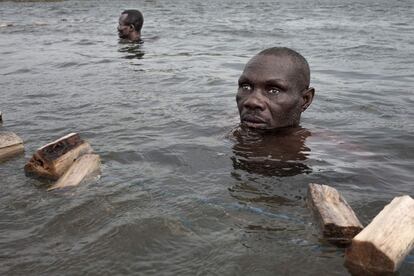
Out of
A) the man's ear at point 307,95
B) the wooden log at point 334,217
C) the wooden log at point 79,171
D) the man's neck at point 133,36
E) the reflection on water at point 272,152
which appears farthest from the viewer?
the man's neck at point 133,36

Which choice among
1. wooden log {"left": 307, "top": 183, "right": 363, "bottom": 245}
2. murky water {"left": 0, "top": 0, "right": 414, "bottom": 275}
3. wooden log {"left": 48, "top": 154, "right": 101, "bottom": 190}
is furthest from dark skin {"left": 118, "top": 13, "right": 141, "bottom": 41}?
wooden log {"left": 307, "top": 183, "right": 363, "bottom": 245}

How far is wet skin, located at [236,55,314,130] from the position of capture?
16.1ft

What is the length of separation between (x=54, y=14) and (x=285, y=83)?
19566mm

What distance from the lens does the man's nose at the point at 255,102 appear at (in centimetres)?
485

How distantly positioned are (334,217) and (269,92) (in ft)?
7.52

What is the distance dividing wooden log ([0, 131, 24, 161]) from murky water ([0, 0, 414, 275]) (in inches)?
3.7

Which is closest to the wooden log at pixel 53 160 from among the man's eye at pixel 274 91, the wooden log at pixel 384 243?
the man's eye at pixel 274 91

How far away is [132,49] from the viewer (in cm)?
1246

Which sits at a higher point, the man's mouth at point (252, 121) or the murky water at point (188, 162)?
the man's mouth at point (252, 121)

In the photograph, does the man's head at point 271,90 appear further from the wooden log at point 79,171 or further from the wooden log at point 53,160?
the wooden log at point 53,160

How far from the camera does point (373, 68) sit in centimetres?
945

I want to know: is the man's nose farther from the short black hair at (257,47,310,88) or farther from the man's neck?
the man's neck

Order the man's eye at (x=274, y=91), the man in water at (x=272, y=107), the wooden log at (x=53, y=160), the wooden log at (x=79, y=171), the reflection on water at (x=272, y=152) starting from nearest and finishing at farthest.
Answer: the wooden log at (x=79, y=171) → the wooden log at (x=53, y=160) → the reflection on water at (x=272, y=152) → the man in water at (x=272, y=107) → the man's eye at (x=274, y=91)

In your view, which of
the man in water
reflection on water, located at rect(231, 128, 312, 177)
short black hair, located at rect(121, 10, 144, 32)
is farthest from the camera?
short black hair, located at rect(121, 10, 144, 32)
